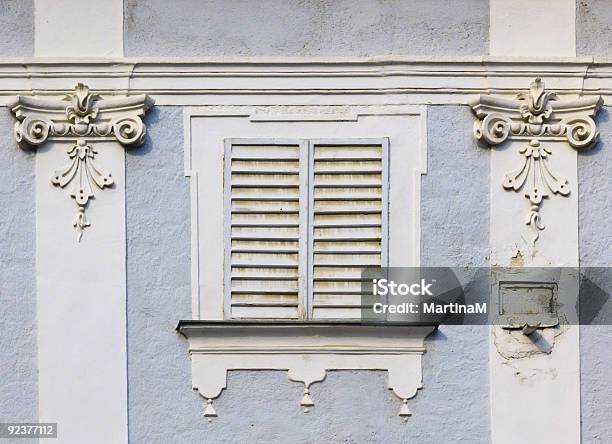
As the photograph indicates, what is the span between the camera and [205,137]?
11484mm

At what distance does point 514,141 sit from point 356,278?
140cm

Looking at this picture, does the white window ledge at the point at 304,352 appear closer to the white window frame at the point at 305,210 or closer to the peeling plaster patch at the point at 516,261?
the white window frame at the point at 305,210

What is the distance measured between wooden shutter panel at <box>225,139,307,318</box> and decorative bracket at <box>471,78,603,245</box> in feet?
4.17

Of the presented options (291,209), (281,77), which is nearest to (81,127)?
(281,77)

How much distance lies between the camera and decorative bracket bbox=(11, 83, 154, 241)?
449 inches

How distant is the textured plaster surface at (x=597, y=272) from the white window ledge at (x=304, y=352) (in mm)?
1077

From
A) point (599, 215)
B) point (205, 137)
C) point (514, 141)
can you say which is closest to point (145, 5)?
point (205, 137)

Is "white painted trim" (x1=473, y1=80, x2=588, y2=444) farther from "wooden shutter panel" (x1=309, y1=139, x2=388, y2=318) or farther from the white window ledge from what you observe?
"wooden shutter panel" (x1=309, y1=139, x2=388, y2=318)

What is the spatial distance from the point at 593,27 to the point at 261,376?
10.6 feet

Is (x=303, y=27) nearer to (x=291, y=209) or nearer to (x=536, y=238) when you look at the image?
(x=291, y=209)

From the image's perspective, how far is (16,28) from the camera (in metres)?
11.5

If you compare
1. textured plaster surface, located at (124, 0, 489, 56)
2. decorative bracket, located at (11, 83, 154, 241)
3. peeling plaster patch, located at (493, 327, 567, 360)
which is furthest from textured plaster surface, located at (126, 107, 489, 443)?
textured plaster surface, located at (124, 0, 489, 56)

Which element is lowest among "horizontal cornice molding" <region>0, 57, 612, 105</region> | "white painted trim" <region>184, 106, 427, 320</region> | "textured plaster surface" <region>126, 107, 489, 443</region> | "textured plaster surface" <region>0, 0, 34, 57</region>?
"textured plaster surface" <region>126, 107, 489, 443</region>

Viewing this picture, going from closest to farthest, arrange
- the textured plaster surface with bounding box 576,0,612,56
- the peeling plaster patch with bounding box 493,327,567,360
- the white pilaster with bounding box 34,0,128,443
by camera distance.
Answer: the white pilaster with bounding box 34,0,128,443
the peeling plaster patch with bounding box 493,327,567,360
the textured plaster surface with bounding box 576,0,612,56
